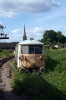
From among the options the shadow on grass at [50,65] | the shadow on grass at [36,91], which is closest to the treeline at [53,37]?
the shadow on grass at [50,65]

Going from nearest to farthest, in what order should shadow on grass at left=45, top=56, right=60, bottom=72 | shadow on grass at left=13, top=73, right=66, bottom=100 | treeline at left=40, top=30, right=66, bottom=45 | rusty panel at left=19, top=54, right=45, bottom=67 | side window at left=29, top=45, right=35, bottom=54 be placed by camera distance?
shadow on grass at left=13, top=73, right=66, bottom=100 < rusty panel at left=19, top=54, right=45, bottom=67 < side window at left=29, top=45, right=35, bottom=54 < shadow on grass at left=45, top=56, right=60, bottom=72 < treeline at left=40, top=30, right=66, bottom=45

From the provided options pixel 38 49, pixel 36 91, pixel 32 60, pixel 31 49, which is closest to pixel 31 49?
pixel 31 49

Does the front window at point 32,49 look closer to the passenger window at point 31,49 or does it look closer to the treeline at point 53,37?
the passenger window at point 31,49

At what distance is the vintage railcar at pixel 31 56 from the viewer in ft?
61.7

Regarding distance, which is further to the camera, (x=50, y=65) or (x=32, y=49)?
(x=50, y=65)

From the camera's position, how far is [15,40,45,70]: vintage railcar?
18.8 meters

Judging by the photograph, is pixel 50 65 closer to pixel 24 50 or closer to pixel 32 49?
pixel 32 49

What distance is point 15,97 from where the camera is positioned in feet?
35.4

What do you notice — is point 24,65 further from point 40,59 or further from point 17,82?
point 17,82

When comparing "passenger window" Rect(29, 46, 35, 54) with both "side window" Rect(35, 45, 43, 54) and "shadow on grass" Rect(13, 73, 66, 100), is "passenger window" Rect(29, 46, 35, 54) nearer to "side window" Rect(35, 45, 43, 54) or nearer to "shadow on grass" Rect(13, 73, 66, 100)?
"side window" Rect(35, 45, 43, 54)

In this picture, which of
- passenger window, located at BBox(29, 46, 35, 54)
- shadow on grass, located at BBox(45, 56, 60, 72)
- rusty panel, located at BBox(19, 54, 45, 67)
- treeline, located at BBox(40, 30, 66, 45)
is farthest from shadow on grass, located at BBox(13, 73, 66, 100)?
treeline, located at BBox(40, 30, 66, 45)

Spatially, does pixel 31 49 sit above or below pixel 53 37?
above

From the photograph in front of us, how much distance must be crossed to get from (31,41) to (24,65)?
1.81 m

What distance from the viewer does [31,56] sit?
18781 millimetres
